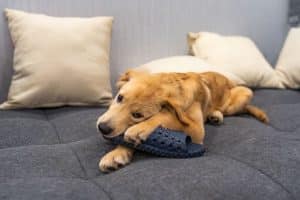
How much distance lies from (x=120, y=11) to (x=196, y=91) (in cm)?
96

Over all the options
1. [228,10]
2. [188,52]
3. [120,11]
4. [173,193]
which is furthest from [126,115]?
[228,10]

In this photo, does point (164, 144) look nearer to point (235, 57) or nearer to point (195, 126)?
point (195, 126)

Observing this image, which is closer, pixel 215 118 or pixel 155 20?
pixel 215 118

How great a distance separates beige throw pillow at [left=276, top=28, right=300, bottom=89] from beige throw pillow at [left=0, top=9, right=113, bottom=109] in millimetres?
979

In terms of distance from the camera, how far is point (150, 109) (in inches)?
45.8

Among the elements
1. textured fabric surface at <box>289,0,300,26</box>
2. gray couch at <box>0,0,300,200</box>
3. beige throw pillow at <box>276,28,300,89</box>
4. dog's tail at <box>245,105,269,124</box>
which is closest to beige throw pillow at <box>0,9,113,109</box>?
gray couch at <box>0,0,300,200</box>

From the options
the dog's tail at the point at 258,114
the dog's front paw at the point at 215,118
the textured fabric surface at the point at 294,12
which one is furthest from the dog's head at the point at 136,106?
the textured fabric surface at the point at 294,12

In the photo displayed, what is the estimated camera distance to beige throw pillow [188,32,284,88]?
7.06 feet

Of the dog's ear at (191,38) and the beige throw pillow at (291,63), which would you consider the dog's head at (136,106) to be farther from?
the beige throw pillow at (291,63)

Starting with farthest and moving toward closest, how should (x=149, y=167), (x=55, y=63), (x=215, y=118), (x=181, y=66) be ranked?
(x=181, y=66) < (x=55, y=63) < (x=215, y=118) < (x=149, y=167)

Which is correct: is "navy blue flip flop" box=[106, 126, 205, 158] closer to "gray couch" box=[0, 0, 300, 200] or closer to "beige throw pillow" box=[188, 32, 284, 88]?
"gray couch" box=[0, 0, 300, 200]

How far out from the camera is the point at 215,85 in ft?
5.12

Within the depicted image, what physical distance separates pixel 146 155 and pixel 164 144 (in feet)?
0.22

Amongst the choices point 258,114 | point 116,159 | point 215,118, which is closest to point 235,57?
point 258,114
